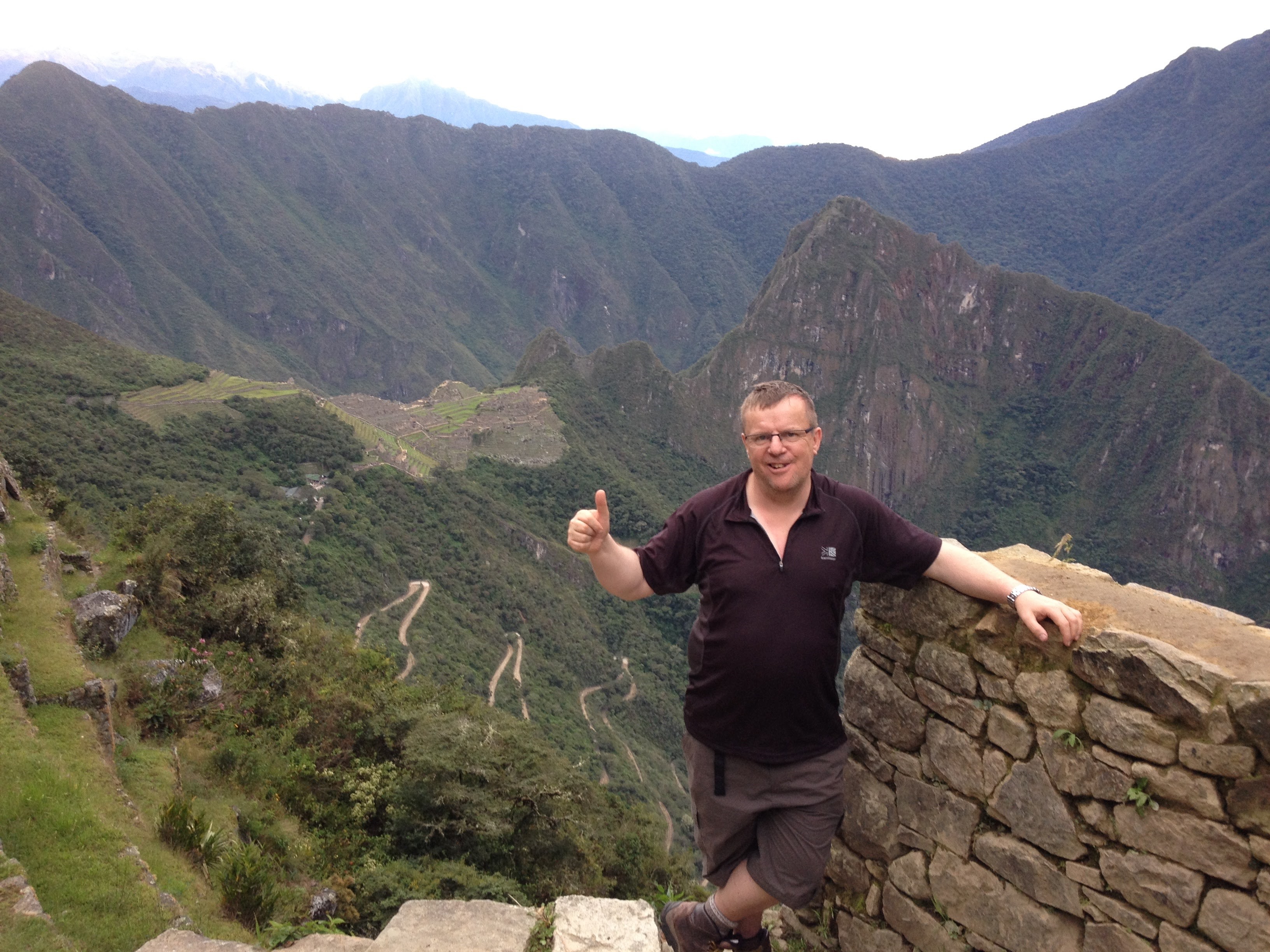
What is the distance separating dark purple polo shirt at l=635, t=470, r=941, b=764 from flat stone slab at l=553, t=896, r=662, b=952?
1189 millimetres

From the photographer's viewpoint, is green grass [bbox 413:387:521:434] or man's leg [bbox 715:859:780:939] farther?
green grass [bbox 413:387:521:434]

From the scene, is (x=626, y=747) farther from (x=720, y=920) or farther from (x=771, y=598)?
(x=771, y=598)

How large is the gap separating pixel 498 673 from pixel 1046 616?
3095 cm

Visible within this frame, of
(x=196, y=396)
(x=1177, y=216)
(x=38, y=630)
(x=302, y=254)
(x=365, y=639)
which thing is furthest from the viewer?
(x=1177, y=216)

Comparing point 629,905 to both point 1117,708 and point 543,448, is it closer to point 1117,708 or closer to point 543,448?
point 1117,708

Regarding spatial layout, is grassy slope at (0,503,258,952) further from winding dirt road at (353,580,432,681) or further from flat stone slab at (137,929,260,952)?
winding dirt road at (353,580,432,681)

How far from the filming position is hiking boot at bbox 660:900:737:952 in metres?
3.45

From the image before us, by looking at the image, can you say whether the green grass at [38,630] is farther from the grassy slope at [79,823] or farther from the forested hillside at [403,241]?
the forested hillside at [403,241]

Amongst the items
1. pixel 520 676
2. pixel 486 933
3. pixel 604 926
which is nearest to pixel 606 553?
pixel 604 926

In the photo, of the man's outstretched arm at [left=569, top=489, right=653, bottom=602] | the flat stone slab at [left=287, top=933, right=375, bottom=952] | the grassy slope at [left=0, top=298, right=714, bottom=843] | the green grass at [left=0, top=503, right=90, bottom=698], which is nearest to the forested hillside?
the grassy slope at [left=0, top=298, right=714, bottom=843]

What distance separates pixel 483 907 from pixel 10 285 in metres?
139

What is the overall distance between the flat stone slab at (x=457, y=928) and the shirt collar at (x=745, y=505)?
2.50m

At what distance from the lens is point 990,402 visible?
315 ft

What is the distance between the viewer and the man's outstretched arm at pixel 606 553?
3309 millimetres
